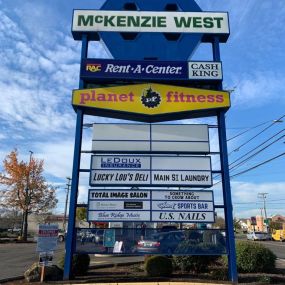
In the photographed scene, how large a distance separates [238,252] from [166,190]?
3.36 m

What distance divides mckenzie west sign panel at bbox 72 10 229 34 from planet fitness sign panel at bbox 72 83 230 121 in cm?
A: 219

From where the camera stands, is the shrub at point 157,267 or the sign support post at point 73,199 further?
the shrub at point 157,267

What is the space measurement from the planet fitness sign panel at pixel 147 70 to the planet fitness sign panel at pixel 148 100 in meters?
0.36

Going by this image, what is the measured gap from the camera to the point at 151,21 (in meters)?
13.8

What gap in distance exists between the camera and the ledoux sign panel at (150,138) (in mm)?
12586

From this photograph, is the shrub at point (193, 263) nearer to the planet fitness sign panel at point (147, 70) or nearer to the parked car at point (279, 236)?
the planet fitness sign panel at point (147, 70)

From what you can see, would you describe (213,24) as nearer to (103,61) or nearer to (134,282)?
(103,61)

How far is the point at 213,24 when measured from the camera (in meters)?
13.7

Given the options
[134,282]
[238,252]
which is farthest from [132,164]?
[238,252]

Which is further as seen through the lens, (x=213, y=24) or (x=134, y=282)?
(x=213, y=24)

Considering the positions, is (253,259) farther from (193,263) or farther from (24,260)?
(24,260)

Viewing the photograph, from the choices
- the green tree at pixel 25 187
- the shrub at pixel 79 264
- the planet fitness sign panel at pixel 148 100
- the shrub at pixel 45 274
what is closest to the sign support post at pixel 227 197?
the planet fitness sign panel at pixel 148 100

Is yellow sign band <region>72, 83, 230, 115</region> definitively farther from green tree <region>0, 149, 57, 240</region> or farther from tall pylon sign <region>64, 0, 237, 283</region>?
green tree <region>0, 149, 57, 240</region>

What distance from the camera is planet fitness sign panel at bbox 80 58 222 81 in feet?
42.5
